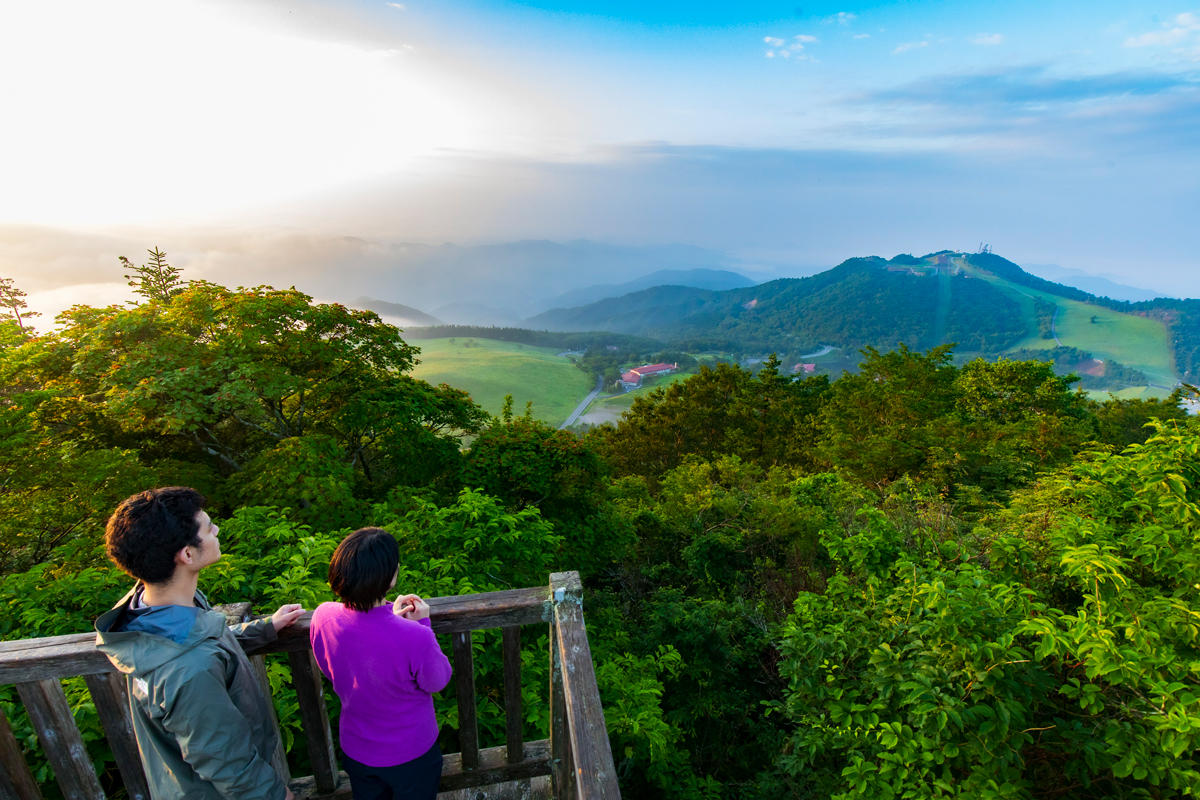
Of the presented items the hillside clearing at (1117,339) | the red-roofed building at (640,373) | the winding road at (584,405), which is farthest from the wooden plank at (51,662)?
the hillside clearing at (1117,339)

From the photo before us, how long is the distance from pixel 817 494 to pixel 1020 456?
9.43 metres

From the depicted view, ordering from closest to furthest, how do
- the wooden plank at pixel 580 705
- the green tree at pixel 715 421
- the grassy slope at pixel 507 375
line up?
the wooden plank at pixel 580 705
the green tree at pixel 715 421
the grassy slope at pixel 507 375

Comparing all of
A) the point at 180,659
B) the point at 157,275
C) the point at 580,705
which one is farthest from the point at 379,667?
the point at 157,275

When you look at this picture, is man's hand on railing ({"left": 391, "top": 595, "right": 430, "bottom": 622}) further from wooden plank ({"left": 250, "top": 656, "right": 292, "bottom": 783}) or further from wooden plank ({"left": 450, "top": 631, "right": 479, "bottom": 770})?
wooden plank ({"left": 250, "top": 656, "right": 292, "bottom": 783})

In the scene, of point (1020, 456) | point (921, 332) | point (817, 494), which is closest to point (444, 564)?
point (817, 494)

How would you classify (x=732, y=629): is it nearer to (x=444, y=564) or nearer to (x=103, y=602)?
(x=444, y=564)

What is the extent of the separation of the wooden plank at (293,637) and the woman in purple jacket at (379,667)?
0.26 feet

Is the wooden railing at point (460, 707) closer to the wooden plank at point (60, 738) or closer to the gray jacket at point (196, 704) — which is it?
the wooden plank at point (60, 738)

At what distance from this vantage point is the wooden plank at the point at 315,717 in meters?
2.06

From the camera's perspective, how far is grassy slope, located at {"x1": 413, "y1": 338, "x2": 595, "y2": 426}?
108812 mm

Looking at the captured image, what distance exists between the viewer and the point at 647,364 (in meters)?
139

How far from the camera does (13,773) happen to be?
76.7 inches

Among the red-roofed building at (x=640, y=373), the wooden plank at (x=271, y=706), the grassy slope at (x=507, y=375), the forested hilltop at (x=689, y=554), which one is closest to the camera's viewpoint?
the wooden plank at (x=271, y=706)

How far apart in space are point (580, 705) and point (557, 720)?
0.63m
